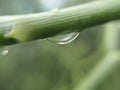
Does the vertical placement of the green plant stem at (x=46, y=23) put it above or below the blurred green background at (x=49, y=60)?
below

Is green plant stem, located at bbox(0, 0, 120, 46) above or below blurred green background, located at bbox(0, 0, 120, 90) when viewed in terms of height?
below

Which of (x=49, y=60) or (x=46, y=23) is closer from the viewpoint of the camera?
(x=46, y=23)

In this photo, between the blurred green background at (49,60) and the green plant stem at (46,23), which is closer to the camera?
the green plant stem at (46,23)

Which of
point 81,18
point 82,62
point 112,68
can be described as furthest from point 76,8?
point 82,62

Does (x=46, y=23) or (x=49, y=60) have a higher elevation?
(x=49, y=60)

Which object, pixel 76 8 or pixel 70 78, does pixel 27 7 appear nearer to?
pixel 70 78
